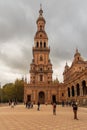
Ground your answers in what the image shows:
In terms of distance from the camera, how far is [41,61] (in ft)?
332

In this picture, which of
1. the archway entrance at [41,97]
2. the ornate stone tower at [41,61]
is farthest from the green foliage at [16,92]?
the archway entrance at [41,97]

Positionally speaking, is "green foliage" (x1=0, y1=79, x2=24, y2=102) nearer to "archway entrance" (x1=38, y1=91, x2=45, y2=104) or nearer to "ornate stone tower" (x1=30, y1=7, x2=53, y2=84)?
"ornate stone tower" (x1=30, y1=7, x2=53, y2=84)

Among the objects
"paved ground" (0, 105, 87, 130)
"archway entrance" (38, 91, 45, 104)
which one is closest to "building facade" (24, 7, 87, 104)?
"archway entrance" (38, 91, 45, 104)

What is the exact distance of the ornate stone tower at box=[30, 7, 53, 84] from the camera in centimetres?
9919

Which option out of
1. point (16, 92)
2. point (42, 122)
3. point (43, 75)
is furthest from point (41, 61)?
point (42, 122)

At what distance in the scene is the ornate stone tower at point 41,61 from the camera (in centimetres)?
9919

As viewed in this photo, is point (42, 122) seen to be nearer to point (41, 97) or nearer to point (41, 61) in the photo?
point (41, 97)

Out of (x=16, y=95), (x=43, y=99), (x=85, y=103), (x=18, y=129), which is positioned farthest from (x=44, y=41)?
(x=18, y=129)

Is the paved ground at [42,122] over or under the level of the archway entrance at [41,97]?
under

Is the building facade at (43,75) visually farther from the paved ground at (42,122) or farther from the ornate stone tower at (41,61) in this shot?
the paved ground at (42,122)

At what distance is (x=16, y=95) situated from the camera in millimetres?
119438

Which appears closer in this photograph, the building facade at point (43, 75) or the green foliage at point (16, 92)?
the building facade at point (43, 75)

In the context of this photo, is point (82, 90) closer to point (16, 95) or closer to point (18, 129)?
point (18, 129)

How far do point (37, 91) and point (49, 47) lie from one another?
2138 cm
